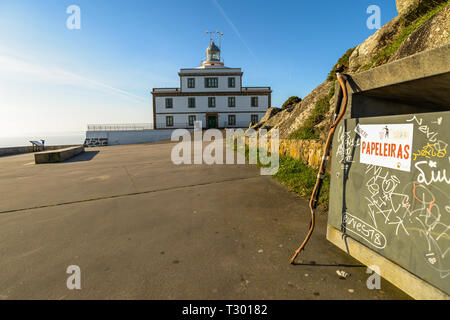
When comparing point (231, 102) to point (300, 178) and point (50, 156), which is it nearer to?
point (50, 156)

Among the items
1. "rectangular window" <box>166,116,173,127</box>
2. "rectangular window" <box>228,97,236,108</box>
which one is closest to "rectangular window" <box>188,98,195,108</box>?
"rectangular window" <box>166,116,173,127</box>

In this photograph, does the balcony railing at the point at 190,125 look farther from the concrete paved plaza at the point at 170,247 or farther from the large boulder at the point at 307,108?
the concrete paved plaza at the point at 170,247

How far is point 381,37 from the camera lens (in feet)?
26.6

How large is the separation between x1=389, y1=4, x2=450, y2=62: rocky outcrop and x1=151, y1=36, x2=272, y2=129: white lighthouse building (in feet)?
105

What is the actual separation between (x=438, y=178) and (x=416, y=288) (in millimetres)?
1021

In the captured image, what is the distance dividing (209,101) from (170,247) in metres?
35.5

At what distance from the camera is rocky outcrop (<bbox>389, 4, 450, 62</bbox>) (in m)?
4.24

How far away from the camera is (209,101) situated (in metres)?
36.6

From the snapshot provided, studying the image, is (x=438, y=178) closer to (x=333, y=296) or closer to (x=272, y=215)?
(x=333, y=296)

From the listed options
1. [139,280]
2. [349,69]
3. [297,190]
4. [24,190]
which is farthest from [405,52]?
[24,190]

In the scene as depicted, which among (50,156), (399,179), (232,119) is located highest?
(232,119)

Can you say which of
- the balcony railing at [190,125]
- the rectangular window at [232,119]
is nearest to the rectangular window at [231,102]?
the rectangular window at [232,119]

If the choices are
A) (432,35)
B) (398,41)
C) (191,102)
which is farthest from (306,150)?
(191,102)

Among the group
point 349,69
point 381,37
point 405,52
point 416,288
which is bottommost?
point 416,288
